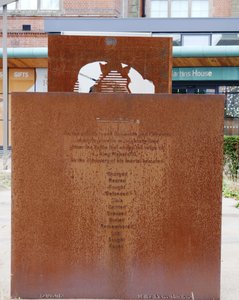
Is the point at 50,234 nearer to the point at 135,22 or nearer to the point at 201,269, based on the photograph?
the point at 201,269

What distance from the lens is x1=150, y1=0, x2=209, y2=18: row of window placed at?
34.3 meters

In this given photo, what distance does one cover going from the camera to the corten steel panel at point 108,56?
511 centimetres

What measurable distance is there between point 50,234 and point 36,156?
537 millimetres

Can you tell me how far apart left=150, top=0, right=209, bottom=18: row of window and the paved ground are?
2584 cm

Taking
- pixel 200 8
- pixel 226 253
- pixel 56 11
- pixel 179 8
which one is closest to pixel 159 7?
pixel 179 8

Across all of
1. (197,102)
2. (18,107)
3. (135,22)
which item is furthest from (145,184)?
(135,22)

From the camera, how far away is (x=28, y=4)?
31.0 meters

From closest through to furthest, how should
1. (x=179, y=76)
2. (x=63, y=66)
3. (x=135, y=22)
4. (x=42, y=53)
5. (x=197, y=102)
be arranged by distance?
1. (x=197, y=102)
2. (x=63, y=66)
3. (x=42, y=53)
4. (x=179, y=76)
5. (x=135, y=22)

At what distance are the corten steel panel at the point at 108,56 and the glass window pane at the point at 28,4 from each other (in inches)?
1046

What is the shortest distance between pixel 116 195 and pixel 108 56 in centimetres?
150

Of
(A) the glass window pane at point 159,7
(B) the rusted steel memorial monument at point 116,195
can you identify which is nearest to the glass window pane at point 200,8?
(A) the glass window pane at point 159,7

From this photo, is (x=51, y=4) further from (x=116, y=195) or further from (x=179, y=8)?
(x=116, y=195)

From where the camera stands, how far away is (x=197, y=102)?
4141 mm

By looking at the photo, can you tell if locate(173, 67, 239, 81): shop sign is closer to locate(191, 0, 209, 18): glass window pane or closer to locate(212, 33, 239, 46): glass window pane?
locate(212, 33, 239, 46): glass window pane
